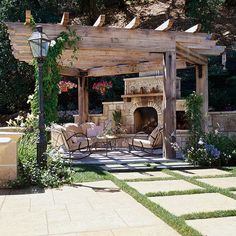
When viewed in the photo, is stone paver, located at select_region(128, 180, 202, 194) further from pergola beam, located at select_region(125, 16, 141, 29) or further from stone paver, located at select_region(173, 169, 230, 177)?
→ pergola beam, located at select_region(125, 16, 141, 29)

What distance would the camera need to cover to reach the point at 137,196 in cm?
467

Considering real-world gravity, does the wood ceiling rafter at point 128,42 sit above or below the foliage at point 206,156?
above

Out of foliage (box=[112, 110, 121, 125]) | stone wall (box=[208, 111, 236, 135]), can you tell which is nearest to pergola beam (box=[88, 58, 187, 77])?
foliage (box=[112, 110, 121, 125])

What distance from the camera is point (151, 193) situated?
4.85 m

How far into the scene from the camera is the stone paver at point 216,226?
329cm

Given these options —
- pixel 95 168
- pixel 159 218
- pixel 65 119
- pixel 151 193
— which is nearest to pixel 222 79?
pixel 65 119

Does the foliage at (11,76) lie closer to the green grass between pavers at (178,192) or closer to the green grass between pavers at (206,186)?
the green grass between pavers at (206,186)

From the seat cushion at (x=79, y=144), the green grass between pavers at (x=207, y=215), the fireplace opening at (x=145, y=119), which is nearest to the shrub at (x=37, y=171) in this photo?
the seat cushion at (x=79, y=144)

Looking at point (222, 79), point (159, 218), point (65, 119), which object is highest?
point (222, 79)

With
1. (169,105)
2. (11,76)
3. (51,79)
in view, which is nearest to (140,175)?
(169,105)

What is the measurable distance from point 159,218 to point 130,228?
45 cm

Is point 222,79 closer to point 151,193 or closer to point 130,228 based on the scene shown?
point 151,193

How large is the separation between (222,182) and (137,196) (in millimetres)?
1667

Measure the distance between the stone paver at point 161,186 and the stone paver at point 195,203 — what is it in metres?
0.42
